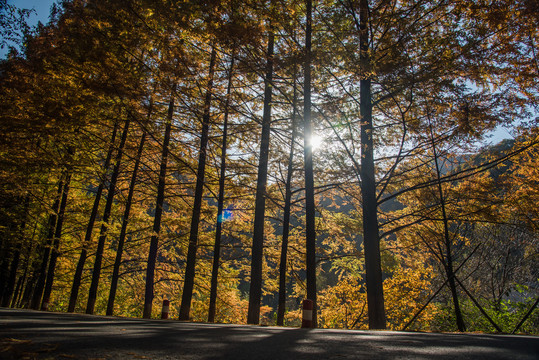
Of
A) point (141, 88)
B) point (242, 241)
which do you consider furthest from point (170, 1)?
point (242, 241)

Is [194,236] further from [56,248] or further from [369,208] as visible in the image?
[56,248]

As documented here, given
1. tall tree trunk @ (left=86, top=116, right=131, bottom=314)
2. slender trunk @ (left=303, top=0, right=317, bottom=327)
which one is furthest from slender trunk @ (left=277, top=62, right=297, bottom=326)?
tall tree trunk @ (left=86, top=116, right=131, bottom=314)

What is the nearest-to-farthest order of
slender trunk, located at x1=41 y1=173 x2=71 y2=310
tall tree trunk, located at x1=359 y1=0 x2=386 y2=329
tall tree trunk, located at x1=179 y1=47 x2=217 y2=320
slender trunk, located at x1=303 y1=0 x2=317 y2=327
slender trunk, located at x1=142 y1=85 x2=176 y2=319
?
1. tall tree trunk, located at x1=359 y1=0 x2=386 y2=329
2. slender trunk, located at x1=303 y1=0 x2=317 y2=327
3. tall tree trunk, located at x1=179 y1=47 x2=217 y2=320
4. slender trunk, located at x1=142 y1=85 x2=176 y2=319
5. slender trunk, located at x1=41 y1=173 x2=71 y2=310

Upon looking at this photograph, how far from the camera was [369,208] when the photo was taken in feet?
29.5

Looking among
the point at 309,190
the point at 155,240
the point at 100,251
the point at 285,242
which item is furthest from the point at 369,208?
the point at 100,251

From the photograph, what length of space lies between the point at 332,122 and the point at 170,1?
576cm

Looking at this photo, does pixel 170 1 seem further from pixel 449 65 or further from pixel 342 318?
pixel 342 318

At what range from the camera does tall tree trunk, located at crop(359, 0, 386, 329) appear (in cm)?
830

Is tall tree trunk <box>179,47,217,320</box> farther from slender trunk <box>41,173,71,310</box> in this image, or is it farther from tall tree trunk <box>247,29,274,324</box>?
slender trunk <box>41,173,71,310</box>

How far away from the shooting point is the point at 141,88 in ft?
28.7

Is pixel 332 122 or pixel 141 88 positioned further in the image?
pixel 332 122

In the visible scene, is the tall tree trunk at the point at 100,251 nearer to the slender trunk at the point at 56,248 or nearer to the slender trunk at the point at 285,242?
the slender trunk at the point at 56,248

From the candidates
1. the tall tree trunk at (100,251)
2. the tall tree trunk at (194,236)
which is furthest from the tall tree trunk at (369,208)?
the tall tree trunk at (100,251)

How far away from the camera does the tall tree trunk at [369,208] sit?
8.30 metres
